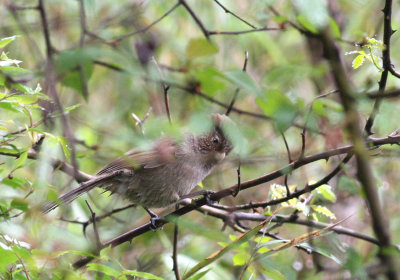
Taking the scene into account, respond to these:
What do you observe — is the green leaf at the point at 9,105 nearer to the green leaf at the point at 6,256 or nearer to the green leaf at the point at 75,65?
the green leaf at the point at 6,256

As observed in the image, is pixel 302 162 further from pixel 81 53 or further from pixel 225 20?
pixel 225 20

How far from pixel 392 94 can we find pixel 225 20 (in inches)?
130

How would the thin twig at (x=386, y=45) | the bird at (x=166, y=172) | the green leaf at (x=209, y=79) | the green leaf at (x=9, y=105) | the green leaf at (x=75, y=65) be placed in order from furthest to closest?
the bird at (x=166, y=172)
the green leaf at (x=9, y=105)
the thin twig at (x=386, y=45)
the green leaf at (x=209, y=79)
the green leaf at (x=75, y=65)

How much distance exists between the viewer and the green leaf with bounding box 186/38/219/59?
1.55 meters

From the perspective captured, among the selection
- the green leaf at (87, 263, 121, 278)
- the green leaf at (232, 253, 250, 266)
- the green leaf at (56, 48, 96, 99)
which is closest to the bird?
the green leaf at (232, 253, 250, 266)

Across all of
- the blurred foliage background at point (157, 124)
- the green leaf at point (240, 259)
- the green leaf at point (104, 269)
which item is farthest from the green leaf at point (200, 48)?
the green leaf at point (240, 259)

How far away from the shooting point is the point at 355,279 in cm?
169

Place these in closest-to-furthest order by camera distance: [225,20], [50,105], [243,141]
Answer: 1. [243,141]
2. [50,105]
3. [225,20]

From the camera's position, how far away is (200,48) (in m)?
1.57

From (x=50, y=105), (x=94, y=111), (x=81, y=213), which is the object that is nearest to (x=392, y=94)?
(x=50, y=105)

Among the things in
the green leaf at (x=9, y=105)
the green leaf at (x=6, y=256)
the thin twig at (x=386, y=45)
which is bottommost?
the green leaf at (x=6, y=256)

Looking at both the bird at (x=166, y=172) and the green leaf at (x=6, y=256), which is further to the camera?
the bird at (x=166, y=172)

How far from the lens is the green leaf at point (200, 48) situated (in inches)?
61.0

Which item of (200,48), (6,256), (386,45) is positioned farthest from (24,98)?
(386,45)
